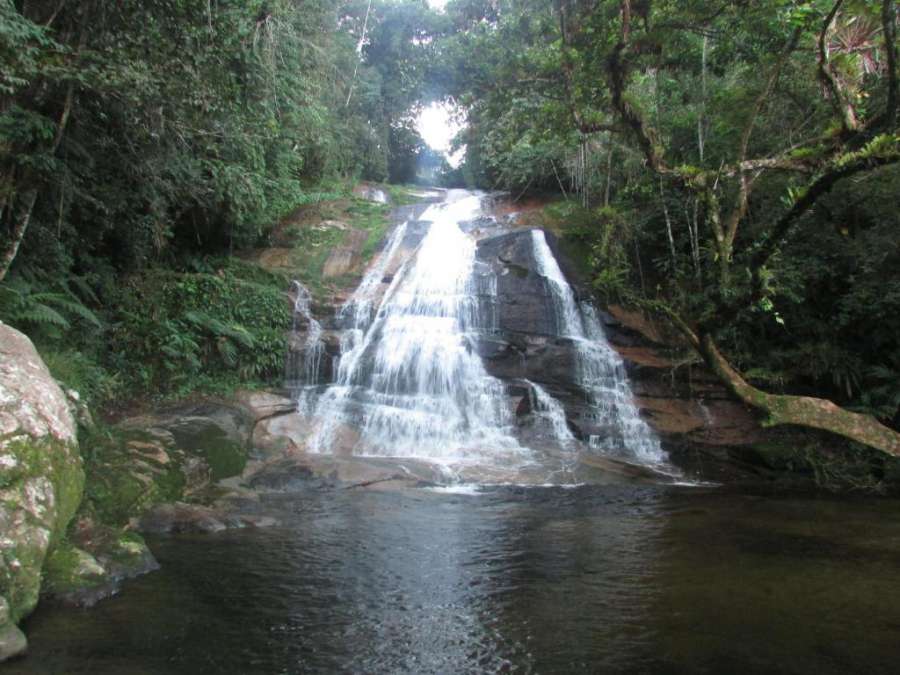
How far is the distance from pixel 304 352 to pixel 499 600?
371 inches

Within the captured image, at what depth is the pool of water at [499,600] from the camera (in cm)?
407

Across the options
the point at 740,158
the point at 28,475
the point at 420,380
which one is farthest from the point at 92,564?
the point at 420,380

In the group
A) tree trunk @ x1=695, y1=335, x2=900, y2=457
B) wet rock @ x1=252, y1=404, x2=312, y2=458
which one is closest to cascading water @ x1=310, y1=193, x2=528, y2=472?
wet rock @ x1=252, y1=404, x2=312, y2=458

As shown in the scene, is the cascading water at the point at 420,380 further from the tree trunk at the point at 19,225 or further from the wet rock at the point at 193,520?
the tree trunk at the point at 19,225

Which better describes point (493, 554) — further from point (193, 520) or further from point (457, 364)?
point (457, 364)

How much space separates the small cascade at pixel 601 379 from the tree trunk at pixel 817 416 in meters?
5.24

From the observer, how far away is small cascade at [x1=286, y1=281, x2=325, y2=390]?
530 inches

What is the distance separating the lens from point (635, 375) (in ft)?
44.2

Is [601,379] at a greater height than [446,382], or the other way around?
[601,379]

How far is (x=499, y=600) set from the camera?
518 centimetres

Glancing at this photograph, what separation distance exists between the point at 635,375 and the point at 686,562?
766 centimetres

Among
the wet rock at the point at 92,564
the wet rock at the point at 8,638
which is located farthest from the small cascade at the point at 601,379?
the wet rock at the point at 8,638

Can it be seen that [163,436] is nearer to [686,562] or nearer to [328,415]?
[328,415]

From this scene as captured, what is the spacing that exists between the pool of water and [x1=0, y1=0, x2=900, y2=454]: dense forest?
1.66 meters
